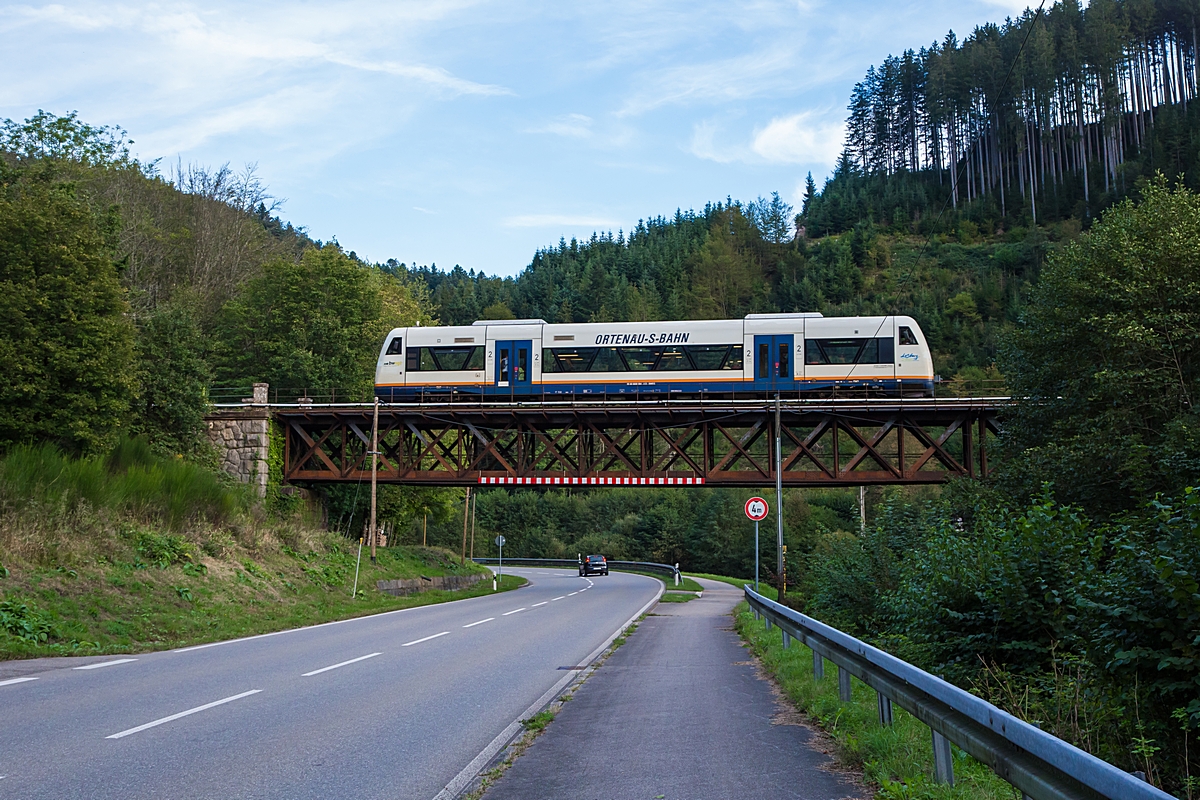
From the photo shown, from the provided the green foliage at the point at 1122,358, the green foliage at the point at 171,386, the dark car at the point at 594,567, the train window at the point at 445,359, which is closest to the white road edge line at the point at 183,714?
the green foliage at the point at 1122,358

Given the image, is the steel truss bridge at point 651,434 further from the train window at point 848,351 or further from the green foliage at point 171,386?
the green foliage at point 171,386

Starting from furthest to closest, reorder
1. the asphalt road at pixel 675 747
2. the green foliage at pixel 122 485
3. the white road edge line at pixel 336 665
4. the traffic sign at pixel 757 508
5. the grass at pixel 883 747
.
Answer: the traffic sign at pixel 757 508
the green foliage at pixel 122 485
the white road edge line at pixel 336 665
the asphalt road at pixel 675 747
the grass at pixel 883 747

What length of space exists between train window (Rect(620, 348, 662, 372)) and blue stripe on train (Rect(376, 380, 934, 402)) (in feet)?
2.47

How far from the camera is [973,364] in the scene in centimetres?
8438

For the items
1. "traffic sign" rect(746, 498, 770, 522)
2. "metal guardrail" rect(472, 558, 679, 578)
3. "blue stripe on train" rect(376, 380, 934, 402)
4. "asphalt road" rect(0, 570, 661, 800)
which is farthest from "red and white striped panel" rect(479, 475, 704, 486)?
"asphalt road" rect(0, 570, 661, 800)

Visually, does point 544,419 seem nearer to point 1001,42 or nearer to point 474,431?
point 474,431

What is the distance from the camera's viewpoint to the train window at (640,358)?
3528 cm

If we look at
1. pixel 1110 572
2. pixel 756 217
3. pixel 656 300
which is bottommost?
pixel 1110 572

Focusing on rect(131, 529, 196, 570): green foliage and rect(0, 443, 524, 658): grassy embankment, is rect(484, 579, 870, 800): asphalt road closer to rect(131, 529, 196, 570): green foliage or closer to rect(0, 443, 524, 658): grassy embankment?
rect(0, 443, 524, 658): grassy embankment

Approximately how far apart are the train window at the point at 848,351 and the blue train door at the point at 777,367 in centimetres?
68

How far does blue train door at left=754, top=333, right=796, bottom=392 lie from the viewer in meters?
34.6

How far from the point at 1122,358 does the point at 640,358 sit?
16.5 m

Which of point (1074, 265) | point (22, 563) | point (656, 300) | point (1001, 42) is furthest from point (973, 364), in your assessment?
point (22, 563)

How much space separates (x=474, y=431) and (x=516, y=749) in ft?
93.6
